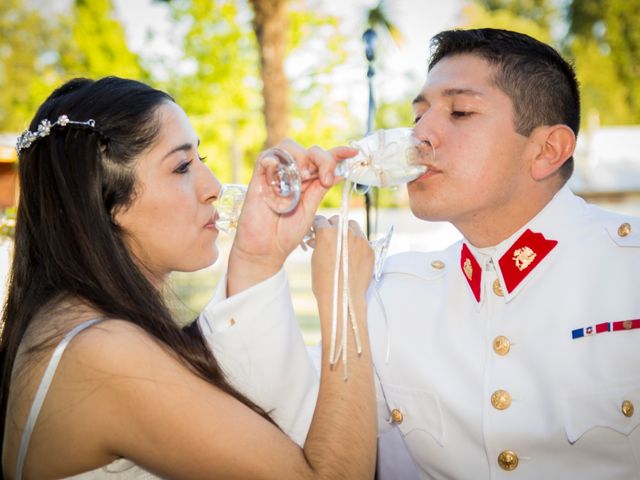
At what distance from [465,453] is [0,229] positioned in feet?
9.05

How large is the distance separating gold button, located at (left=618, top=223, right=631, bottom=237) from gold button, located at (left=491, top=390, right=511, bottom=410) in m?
0.74

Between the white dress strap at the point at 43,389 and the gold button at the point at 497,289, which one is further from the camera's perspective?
the gold button at the point at 497,289

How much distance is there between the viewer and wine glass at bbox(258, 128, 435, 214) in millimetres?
1965

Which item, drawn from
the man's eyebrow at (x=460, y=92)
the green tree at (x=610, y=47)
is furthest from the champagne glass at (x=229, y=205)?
the green tree at (x=610, y=47)

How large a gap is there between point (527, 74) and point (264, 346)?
157 centimetres

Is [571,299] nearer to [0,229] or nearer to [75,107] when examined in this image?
[75,107]

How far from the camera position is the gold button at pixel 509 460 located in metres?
Answer: 2.22

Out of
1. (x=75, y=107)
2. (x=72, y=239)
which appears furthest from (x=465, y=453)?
(x=75, y=107)

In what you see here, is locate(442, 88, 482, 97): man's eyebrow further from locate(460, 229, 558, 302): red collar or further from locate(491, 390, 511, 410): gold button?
locate(491, 390, 511, 410): gold button

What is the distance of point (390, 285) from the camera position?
287cm

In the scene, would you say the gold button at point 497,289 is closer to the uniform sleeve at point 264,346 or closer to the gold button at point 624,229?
the gold button at point 624,229

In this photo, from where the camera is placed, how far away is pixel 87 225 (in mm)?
2145

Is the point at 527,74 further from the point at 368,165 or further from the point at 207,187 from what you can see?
the point at 207,187

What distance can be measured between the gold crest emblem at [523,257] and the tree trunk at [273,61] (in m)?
8.26
